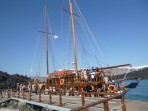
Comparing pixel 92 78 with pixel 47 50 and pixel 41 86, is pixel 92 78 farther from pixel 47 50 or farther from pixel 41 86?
pixel 47 50


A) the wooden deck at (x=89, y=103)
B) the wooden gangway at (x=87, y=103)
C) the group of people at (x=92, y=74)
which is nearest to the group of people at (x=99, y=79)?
the group of people at (x=92, y=74)

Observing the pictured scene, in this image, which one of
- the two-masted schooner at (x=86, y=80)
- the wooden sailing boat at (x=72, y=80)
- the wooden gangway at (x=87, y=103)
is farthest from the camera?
the wooden sailing boat at (x=72, y=80)

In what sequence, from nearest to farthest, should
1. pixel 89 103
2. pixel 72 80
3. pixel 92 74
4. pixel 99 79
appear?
pixel 89 103, pixel 99 79, pixel 92 74, pixel 72 80

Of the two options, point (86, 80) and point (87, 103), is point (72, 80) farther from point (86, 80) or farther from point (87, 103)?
point (87, 103)

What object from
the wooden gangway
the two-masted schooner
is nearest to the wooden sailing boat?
the two-masted schooner

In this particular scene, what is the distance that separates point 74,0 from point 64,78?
10805mm

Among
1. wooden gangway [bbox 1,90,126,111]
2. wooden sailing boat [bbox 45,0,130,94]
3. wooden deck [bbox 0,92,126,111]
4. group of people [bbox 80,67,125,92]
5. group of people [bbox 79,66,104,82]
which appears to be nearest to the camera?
wooden gangway [bbox 1,90,126,111]

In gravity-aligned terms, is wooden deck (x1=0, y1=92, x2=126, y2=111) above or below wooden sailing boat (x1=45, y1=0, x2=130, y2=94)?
below

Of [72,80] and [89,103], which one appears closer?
[89,103]

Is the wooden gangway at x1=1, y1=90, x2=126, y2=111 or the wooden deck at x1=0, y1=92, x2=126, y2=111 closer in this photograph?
the wooden gangway at x1=1, y1=90, x2=126, y2=111

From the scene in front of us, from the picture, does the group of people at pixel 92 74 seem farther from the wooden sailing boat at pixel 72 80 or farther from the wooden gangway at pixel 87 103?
the wooden gangway at pixel 87 103

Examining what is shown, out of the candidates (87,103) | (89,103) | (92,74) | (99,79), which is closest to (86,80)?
(92,74)

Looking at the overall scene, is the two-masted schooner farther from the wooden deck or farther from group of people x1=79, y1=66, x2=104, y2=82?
the wooden deck

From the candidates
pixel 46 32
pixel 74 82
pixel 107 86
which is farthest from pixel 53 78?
pixel 46 32
